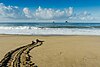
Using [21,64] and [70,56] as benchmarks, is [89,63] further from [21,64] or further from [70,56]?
[21,64]

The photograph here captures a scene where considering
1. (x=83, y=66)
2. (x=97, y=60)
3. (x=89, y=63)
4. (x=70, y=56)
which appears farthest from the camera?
(x=70, y=56)

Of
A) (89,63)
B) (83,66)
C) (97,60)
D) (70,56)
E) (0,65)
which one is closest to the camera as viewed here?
(0,65)

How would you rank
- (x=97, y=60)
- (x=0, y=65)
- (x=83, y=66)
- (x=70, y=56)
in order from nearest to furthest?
(x=0, y=65) → (x=83, y=66) → (x=97, y=60) → (x=70, y=56)

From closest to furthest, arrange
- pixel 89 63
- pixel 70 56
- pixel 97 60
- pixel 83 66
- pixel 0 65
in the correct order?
pixel 0 65 < pixel 83 66 < pixel 89 63 < pixel 97 60 < pixel 70 56

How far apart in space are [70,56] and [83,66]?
85.5 inches

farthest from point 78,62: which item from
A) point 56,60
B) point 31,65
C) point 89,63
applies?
point 31,65

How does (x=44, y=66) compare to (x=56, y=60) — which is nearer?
(x=44, y=66)

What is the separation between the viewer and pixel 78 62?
9.18 m

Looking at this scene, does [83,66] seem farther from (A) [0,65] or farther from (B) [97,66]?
(A) [0,65]

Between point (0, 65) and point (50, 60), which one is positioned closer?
point (0, 65)

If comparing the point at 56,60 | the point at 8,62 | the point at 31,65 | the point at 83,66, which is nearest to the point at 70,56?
the point at 56,60

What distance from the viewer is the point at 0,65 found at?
796 centimetres

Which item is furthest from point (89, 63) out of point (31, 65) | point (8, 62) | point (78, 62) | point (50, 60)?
point (8, 62)

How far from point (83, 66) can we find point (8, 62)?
3.53m
